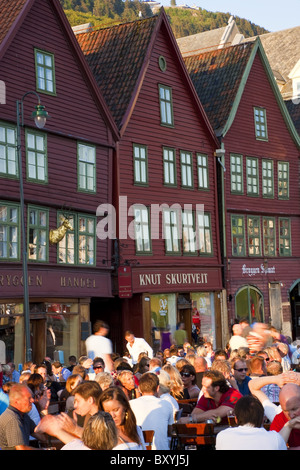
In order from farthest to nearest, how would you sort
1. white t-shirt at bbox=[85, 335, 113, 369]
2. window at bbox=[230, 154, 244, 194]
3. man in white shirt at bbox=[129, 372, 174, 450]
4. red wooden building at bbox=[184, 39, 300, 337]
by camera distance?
window at bbox=[230, 154, 244, 194] < red wooden building at bbox=[184, 39, 300, 337] < white t-shirt at bbox=[85, 335, 113, 369] < man in white shirt at bbox=[129, 372, 174, 450]

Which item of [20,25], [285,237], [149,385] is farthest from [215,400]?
[285,237]

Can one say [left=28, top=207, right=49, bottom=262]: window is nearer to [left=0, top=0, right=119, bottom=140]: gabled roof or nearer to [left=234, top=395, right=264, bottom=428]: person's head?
[left=0, top=0, right=119, bottom=140]: gabled roof

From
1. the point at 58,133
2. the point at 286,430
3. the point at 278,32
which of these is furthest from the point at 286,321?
the point at 286,430

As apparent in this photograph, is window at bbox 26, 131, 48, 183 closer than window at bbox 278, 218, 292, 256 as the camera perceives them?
Yes

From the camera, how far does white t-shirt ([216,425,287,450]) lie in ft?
24.1

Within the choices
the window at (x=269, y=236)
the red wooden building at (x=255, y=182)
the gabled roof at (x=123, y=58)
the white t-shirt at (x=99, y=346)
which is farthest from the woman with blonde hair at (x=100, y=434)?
the window at (x=269, y=236)

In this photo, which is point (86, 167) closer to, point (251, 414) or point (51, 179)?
point (51, 179)

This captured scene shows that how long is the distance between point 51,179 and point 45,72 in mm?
3461

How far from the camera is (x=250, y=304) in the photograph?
38.9 metres

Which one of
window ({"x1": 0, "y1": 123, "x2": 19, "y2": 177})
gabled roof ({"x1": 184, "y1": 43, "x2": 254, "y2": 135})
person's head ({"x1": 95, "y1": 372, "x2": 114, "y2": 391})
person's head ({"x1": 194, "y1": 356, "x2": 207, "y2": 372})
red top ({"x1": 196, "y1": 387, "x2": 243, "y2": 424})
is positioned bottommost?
red top ({"x1": 196, "y1": 387, "x2": 243, "y2": 424})

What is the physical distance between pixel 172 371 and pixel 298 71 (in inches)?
1504

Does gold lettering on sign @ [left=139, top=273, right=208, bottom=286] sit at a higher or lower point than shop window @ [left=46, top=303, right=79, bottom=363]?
higher

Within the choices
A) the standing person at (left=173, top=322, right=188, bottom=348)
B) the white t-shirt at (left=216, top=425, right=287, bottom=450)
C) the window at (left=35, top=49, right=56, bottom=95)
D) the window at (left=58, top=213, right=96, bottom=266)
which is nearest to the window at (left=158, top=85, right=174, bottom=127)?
the window at (left=58, top=213, right=96, bottom=266)
